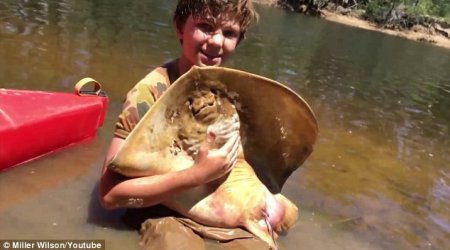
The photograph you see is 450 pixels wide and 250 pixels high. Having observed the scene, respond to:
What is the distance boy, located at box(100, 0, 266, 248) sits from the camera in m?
2.61

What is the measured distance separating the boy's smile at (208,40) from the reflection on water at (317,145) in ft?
3.46

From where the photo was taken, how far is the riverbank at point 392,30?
3547 cm

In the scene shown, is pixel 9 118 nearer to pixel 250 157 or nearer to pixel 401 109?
pixel 250 157

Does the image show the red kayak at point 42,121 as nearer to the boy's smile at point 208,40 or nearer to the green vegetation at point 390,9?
the boy's smile at point 208,40

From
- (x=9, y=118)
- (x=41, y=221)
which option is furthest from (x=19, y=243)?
(x=9, y=118)

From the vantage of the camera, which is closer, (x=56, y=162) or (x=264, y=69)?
(x=56, y=162)

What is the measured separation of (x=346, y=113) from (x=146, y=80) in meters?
6.00

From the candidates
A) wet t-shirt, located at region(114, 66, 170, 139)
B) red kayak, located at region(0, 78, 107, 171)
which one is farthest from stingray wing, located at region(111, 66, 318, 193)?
red kayak, located at region(0, 78, 107, 171)

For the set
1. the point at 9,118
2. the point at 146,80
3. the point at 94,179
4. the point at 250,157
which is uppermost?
the point at 146,80

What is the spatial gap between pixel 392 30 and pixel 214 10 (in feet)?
127

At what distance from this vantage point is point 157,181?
2602 millimetres

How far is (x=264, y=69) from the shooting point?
10.8 metres

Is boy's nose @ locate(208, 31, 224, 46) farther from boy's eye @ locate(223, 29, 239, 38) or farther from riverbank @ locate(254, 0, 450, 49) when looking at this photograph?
riverbank @ locate(254, 0, 450, 49)

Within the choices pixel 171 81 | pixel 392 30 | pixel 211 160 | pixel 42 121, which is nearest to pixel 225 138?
pixel 211 160
